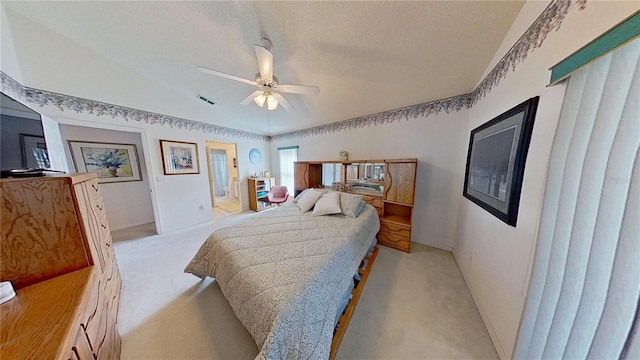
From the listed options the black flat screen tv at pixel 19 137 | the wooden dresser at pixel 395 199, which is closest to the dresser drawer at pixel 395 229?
the wooden dresser at pixel 395 199

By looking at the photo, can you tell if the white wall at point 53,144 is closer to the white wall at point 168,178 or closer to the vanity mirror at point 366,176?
the white wall at point 168,178

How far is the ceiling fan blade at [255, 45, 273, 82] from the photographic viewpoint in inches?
56.2

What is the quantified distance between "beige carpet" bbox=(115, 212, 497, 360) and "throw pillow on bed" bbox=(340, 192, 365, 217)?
2.46 ft

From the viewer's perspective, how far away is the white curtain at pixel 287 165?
438 cm

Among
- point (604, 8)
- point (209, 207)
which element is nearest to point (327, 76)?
point (604, 8)

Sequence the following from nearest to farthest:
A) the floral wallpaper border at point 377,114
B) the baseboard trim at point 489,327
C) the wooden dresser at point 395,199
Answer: the floral wallpaper border at point 377,114, the baseboard trim at point 489,327, the wooden dresser at point 395,199

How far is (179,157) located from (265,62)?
117 inches

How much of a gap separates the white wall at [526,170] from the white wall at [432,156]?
73 cm

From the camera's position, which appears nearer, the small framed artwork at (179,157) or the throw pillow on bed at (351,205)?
the throw pillow on bed at (351,205)

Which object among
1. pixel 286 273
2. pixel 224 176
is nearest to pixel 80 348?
pixel 286 273

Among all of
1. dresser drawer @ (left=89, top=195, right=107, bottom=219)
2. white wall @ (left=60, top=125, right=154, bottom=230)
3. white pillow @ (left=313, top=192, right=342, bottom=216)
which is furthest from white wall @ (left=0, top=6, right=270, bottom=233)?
white pillow @ (left=313, top=192, right=342, bottom=216)

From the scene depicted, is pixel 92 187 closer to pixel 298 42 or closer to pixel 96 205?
pixel 96 205

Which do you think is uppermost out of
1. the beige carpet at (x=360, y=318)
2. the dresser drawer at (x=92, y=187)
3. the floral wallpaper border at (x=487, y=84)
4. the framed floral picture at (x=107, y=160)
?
the floral wallpaper border at (x=487, y=84)

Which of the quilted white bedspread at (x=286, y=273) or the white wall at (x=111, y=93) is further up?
the white wall at (x=111, y=93)
